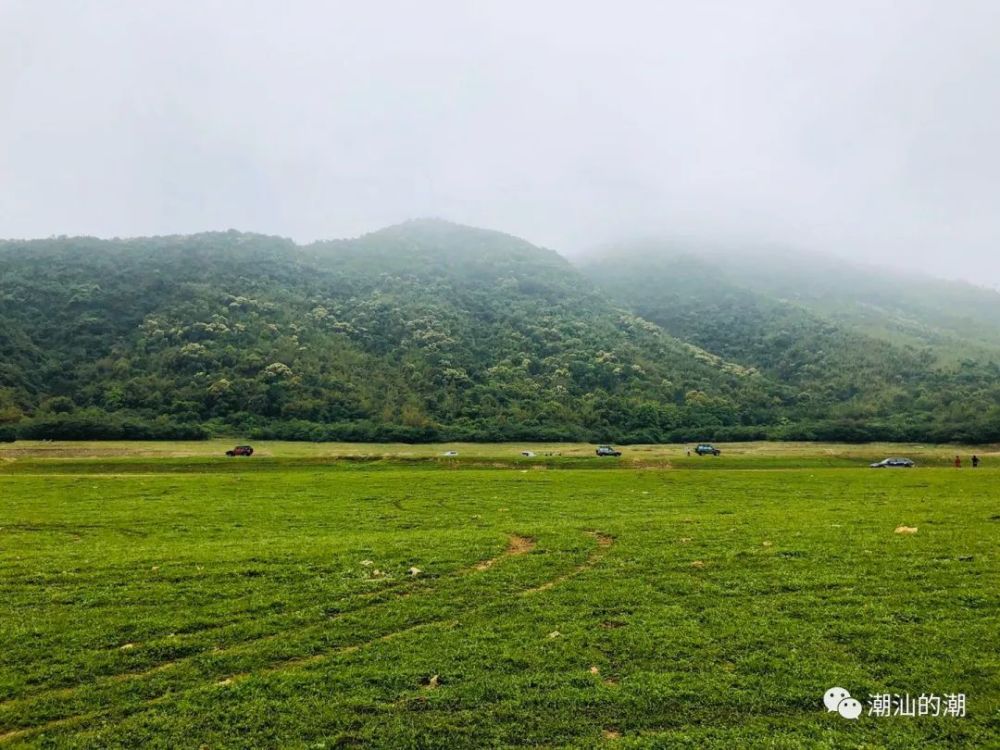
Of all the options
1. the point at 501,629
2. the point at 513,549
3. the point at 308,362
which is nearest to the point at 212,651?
the point at 501,629

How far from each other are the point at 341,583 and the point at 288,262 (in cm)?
20013

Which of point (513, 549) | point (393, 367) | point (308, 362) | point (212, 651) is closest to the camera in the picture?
point (212, 651)

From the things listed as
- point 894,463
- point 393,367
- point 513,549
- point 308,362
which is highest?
point 308,362

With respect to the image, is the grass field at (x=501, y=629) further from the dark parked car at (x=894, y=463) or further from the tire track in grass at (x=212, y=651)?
the dark parked car at (x=894, y=463)

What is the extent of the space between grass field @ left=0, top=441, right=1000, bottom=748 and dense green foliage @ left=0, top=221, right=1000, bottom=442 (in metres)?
72.7

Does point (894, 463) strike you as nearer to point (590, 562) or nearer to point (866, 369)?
point (590, 562)

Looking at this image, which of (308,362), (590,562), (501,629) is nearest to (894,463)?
(590,562)

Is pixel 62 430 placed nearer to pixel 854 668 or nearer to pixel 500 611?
pixel 500 611

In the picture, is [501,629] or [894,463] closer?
[501,629]

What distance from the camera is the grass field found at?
8.92 meters

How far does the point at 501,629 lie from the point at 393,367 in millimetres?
124416

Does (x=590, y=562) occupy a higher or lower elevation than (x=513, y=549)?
higher

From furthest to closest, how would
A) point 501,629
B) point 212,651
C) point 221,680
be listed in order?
point 501,629
point 212,651
point 221,680

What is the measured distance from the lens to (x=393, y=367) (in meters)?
134
